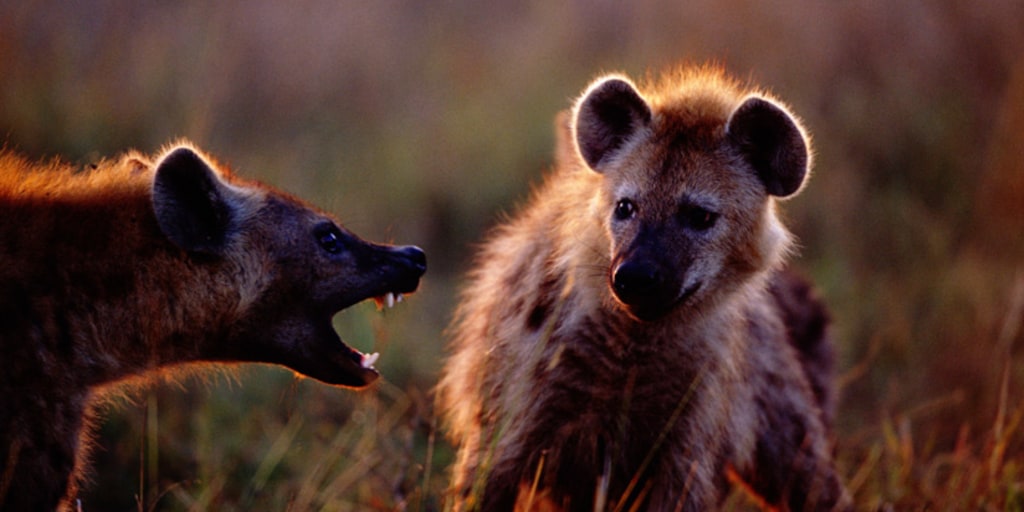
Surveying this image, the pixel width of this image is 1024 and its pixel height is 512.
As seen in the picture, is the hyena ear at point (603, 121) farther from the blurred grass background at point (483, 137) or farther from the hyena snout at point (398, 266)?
the blurred grass background at point (483, 137)

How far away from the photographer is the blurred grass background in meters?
4.46

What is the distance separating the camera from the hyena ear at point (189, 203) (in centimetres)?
265

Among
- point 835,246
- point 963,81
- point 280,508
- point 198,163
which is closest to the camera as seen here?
point 198,163

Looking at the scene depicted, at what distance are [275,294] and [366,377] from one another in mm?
290

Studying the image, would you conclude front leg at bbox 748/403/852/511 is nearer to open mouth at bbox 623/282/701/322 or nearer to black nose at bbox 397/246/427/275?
open mouth at bbox 623/282/701/322

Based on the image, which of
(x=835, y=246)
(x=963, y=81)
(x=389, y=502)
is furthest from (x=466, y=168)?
(x=389, y=502)

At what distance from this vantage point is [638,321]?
299 centimetres

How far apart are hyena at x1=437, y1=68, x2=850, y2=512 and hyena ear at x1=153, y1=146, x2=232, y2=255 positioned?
2.51 ft

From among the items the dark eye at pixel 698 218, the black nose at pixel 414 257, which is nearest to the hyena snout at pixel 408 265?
the black nose at pixel 414 257

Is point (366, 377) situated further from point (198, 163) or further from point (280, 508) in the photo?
point (280, 508)

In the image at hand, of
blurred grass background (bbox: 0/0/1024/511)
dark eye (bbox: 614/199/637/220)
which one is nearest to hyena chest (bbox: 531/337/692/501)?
dark eye (bbox: 614/199/637/220)

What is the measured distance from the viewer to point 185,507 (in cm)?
376

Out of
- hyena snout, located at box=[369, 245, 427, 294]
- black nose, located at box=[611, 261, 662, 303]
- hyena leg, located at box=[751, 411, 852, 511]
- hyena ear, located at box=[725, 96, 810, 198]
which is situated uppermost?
hyena ear, located at box=[725, 96, 810, 198]

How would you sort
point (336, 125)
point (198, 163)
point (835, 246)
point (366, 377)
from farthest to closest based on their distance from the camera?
point (336, 125), point (835, 246), point (366, 377), point (198, 163)
